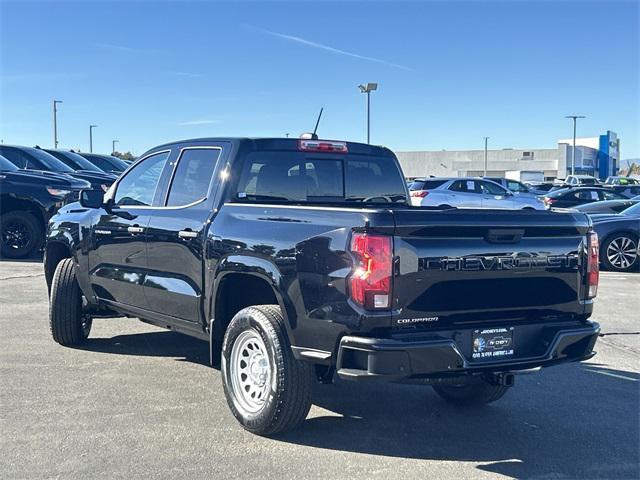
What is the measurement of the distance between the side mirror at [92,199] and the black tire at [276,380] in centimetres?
226

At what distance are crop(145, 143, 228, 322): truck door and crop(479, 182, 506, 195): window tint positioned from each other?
61.9ft

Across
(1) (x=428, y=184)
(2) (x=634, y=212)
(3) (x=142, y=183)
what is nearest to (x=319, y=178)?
(3) (x=142, y=183)

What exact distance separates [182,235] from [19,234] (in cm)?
862

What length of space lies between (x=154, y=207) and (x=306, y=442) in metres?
2.28

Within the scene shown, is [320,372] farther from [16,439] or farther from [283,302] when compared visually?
[16,439]

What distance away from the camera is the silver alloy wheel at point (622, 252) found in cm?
1222

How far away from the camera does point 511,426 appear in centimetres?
475

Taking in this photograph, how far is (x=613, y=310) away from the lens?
8.85 meters

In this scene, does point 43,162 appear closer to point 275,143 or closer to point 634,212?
point 275,143

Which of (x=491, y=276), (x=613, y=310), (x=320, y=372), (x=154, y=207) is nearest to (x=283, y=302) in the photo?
(x=320, y=372)

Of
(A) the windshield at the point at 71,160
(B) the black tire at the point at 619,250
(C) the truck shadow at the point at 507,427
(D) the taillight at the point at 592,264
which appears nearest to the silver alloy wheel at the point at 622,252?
(B) the black tire at the point at 619,250

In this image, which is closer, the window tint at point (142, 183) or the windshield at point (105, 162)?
the window tint at point (142, 183)

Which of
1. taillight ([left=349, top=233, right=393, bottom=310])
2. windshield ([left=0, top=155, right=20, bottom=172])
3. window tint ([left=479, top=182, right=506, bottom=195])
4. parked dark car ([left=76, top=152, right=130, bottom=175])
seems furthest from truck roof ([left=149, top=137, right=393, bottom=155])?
window tint ([left=479, top=182, right=506, bottom=195])

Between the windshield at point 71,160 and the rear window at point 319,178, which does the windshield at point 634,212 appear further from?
the windshield at point 71,160
